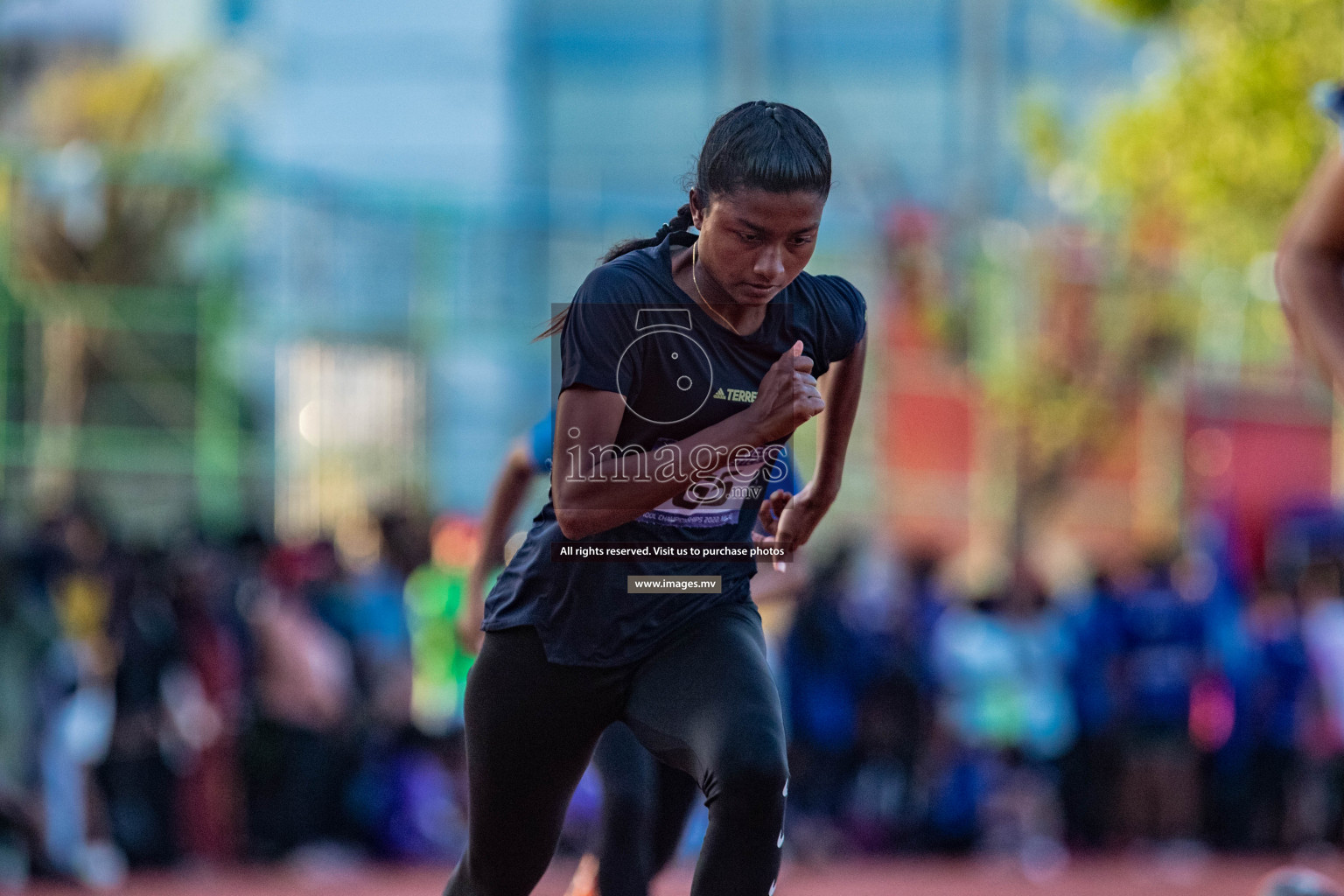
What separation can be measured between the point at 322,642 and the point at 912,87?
22.1m

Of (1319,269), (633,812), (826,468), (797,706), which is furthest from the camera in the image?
(797,706)

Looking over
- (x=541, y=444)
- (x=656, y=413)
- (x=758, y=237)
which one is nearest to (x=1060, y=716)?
(x=541, y=444)

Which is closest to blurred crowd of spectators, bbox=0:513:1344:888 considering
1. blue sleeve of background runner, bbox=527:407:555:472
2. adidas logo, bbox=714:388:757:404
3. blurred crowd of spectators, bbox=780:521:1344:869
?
blurred crowd of spectators, bbox=780:521:1344:869

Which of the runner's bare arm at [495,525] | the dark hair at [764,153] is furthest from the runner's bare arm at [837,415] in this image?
the runner's bare arm at [495,525]

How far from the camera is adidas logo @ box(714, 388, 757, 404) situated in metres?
3.72

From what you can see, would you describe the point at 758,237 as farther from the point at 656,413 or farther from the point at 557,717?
the point at 557,717

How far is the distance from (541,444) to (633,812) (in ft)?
3.92

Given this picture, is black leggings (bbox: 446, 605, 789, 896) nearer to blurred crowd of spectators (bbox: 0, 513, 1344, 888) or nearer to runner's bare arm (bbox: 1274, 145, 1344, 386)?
runner's bare arm (bbox: 1274, 145, 1344, 386)

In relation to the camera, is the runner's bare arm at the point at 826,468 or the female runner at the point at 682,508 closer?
the female runner at the point at 682,508

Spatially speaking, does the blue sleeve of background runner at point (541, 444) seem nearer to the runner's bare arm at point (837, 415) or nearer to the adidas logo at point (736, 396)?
the runner's bare arm at point (837, 415)

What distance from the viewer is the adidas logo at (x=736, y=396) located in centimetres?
372

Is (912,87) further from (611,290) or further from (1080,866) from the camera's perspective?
(611,290)

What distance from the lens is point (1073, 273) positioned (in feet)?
62.4

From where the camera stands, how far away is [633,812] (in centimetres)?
474
